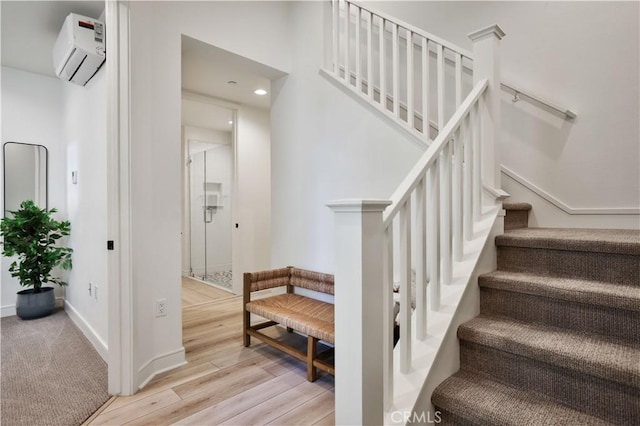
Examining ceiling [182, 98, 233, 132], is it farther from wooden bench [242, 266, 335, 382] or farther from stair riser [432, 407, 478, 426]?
stair riser [432, 407, 478, 426]

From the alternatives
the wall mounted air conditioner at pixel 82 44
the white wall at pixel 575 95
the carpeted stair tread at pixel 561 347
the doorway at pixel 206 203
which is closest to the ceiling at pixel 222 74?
the wall mounted air conditioner at pixel 82 44

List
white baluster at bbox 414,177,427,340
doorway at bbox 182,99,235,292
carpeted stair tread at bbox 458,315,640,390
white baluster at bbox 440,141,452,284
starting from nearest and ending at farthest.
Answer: carpeted stair tread at bbox 458,315,640,390, white baluster at bbox 414,177,427,340, white baluster at bbox 440,141,452,284, doorway at bbox 182,99,235,292

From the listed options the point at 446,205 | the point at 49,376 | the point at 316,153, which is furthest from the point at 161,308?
the point at 446,205

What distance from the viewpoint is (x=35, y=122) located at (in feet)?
11.7

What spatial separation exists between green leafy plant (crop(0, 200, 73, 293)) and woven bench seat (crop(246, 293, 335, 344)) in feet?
7.53

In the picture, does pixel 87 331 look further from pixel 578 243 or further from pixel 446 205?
pixel 578 243

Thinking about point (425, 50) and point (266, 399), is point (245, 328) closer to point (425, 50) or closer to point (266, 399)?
point (266, 399)

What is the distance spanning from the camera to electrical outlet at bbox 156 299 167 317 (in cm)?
220

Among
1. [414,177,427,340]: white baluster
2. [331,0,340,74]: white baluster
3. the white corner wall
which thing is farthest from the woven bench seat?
[331,0,340,74]: white baluster

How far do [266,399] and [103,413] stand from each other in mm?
878

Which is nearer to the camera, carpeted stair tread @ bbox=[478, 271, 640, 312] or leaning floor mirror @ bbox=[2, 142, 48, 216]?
carpeted stair tread @ bbox=[478, 271, 640, 312]

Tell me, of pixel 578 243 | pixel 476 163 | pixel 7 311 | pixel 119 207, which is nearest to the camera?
pixel 578 243

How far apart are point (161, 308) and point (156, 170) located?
3.12 feet

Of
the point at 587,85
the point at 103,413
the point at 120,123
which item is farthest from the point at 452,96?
the point at 103,413
